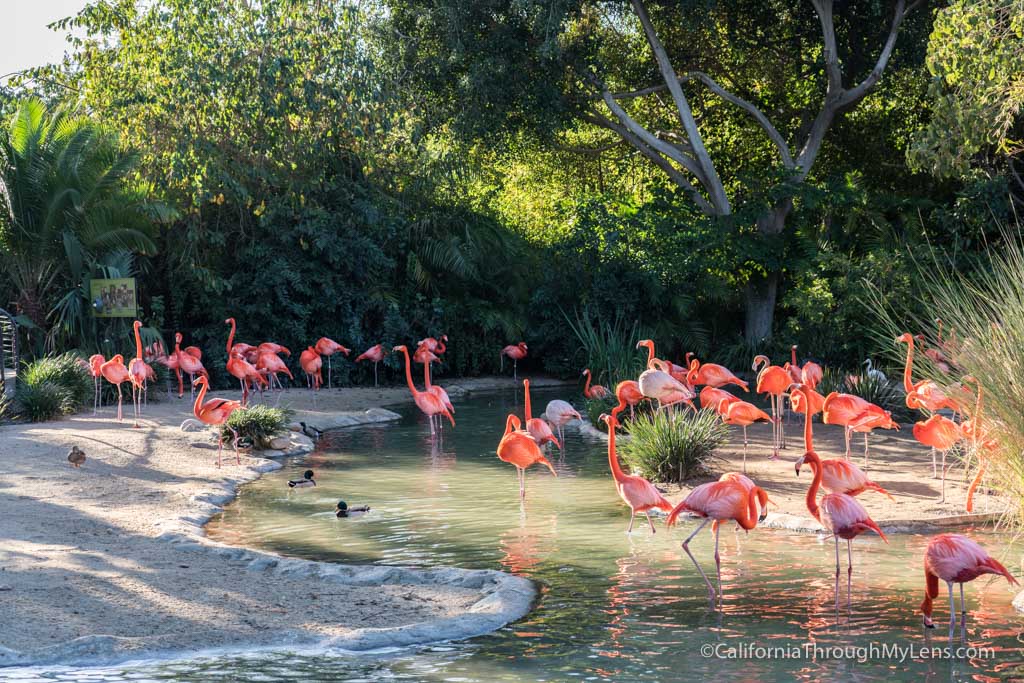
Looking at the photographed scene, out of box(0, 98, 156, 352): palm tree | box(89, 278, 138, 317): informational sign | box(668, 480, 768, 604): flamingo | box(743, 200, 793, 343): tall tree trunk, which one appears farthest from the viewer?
box(743, 200, 793, 343): tall tree trunk

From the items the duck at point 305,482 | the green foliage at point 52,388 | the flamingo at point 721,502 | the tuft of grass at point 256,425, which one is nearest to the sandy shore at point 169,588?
the duck at point 305,482

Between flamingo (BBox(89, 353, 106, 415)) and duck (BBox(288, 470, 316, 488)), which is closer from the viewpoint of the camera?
duck (BBox(288, 470, 316, 488))

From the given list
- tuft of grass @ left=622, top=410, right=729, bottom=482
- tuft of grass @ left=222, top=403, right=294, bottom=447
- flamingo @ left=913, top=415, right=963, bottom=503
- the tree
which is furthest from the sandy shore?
the tree

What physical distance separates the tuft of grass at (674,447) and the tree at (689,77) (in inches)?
363

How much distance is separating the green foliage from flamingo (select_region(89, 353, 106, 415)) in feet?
0.40

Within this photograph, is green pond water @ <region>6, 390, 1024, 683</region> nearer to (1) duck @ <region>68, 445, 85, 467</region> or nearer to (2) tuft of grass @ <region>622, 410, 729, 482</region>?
(2) tuft of grass @ <region>622, 410, 729, 482</region>

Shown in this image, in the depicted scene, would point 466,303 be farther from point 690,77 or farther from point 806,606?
point 806,606

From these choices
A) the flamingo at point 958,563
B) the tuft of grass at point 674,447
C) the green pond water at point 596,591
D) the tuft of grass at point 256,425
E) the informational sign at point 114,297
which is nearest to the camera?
the green pond water at point 596,591

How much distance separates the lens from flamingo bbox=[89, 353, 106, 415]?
1340 centimetres

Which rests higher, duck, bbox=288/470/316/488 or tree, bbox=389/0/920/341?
tree, bbox=389/0/920/341

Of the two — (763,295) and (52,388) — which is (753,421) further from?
(763,295)

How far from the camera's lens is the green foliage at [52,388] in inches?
511

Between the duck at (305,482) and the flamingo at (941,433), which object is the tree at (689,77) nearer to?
the duck at (305,482)

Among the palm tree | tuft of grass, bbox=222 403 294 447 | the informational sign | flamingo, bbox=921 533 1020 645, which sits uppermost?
the palm tree
